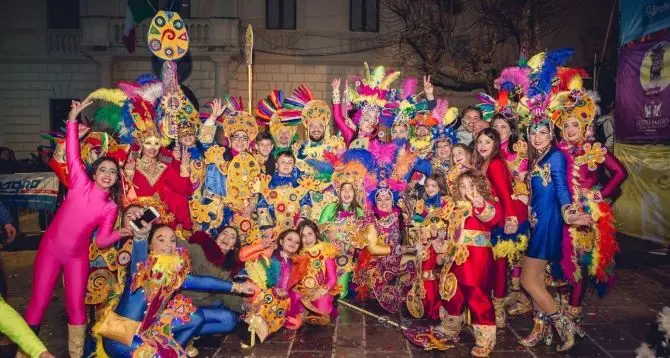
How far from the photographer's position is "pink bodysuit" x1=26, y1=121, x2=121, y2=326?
12.4 feet

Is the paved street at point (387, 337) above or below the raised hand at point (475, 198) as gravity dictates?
below

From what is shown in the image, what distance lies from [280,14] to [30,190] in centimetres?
1131

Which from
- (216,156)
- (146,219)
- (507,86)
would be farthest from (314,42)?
(146,219)

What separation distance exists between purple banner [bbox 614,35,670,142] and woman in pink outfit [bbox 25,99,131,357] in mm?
9341

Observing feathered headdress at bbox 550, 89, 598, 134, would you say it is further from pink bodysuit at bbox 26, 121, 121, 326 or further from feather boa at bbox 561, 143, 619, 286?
pink bodysuit at bbox 26, 121, 121, 326

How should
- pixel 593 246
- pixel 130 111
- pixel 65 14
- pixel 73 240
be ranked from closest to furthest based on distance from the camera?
pixel 73 240
pixel 593 246
pixel 130 111
pixel 65 14

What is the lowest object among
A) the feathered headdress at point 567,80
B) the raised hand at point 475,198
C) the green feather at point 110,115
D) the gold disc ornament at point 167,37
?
the raised hand at point 475,198

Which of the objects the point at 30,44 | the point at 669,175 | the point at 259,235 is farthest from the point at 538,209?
the point at 30,44

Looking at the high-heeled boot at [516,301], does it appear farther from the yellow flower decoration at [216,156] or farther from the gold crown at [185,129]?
the gold crown at [185,129]

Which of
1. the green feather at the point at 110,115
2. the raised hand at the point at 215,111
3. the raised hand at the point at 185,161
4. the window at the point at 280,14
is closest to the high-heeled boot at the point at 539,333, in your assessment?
the raised hand at the point at 185,161

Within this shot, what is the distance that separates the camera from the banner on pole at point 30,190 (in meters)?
9.48

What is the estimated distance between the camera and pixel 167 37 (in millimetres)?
6566

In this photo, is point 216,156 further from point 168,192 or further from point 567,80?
point 567,80

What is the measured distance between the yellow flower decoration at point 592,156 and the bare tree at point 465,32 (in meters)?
10.5
